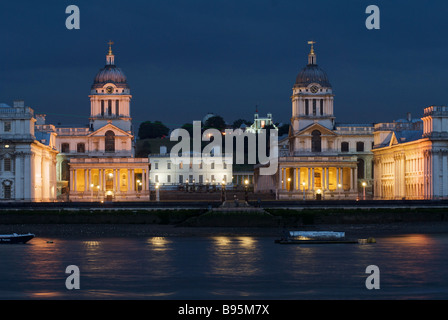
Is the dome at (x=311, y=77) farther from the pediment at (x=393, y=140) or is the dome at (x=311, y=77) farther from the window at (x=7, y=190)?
the window at (x=7, y=190)

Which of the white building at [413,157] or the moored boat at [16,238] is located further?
the white building at [413,157]

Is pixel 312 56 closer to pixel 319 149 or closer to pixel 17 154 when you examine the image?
pixel 319 149

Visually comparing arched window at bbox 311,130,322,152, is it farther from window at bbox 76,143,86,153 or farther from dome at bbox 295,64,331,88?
window at bbox 76,143,86,153

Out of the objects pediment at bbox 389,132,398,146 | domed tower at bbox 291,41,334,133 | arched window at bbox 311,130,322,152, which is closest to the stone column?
domed tower at bbox 291,41,334,133

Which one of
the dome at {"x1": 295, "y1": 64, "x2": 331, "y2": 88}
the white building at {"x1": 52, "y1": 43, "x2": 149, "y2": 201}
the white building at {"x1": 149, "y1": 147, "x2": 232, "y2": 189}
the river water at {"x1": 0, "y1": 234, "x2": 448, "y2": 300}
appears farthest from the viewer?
the white building at {"x1": 149, "y1": 147, "x2": 232, "y2": 189}

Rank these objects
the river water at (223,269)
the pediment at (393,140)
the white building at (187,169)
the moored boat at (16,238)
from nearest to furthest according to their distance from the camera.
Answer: the river water at (223,269) → the moored boat at (16,238) → the pediment at (393,140) → the white building at (187,169)

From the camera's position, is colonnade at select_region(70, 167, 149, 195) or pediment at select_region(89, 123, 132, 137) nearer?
colonnade at select_region(70, 167, 149, 195)

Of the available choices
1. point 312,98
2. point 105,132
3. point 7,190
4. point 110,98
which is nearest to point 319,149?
point 312,98

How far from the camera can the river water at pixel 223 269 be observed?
4819cm

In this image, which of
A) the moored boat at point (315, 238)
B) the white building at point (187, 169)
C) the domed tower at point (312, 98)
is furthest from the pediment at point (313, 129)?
the moored boat at point (315, 238)

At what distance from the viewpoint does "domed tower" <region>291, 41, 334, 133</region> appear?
487 ft

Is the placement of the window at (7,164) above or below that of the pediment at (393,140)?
below

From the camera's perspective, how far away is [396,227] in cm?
9131

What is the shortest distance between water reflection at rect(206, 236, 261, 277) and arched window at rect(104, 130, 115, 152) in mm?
69352
